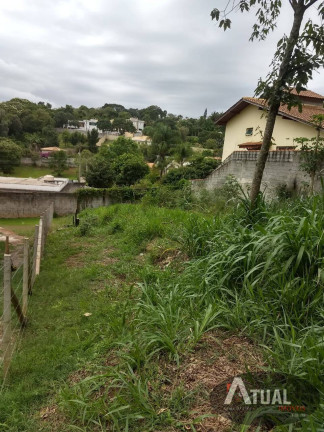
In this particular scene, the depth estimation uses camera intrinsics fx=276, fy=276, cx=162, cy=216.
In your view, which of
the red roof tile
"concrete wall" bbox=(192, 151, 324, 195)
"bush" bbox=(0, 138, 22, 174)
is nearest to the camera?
"concrete wall" bbox=(192, 151, 324, 195)

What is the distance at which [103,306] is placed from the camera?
3.32 metres

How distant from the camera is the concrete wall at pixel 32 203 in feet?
48.3

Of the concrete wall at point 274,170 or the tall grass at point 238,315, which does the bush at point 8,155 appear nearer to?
the concrete wall at point 274,170

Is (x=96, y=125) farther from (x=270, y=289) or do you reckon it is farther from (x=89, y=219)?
(x=270, y=289)

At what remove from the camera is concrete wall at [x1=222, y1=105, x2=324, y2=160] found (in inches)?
463

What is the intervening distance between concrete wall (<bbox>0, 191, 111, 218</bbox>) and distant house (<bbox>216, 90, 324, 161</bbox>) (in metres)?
10.2

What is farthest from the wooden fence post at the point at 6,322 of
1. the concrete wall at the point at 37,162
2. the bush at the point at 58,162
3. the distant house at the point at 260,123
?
the concrete wall at the point at 37,162

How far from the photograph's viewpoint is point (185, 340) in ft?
6.44

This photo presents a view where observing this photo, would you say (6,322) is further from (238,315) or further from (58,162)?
(58,162)

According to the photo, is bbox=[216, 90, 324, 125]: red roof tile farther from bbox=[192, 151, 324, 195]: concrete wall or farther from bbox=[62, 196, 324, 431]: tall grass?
bbox=[62, 196, 324, 431]: tall grass

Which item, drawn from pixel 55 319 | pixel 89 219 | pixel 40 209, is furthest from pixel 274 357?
pixel 40 209

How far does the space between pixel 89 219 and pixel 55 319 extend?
5626 mm

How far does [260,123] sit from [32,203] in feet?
42.3

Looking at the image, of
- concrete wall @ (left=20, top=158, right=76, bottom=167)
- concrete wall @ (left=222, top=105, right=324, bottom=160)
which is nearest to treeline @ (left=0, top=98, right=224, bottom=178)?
concrete wall @ (left=20, top=158, right=76, bottom=167)
